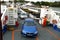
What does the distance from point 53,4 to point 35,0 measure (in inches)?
209

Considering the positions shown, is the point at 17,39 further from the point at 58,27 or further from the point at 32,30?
the point at 58,27

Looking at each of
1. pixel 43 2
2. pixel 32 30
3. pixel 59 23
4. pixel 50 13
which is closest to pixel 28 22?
pixel 32 30

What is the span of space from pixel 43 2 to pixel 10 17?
23589 mm

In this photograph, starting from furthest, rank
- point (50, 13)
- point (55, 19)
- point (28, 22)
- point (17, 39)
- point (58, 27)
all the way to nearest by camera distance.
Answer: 1. point (50, 13)
2. point (55, 19)
3. point (58, 27)
4. point (28, 22)
5. point (17, 39)

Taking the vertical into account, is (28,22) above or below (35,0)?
below

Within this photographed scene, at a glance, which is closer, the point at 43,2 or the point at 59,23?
the point at 59,23

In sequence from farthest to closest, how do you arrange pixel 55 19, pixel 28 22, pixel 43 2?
1. pixel 43 2
2. pixel 55 19
3. pixel 28 22

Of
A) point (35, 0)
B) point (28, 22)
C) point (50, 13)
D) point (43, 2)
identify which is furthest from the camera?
point (35, 0)

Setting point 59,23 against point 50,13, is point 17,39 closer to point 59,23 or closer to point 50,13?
point 59,23

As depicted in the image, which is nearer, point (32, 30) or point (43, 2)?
point (32, 30)

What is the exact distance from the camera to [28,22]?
455 inches

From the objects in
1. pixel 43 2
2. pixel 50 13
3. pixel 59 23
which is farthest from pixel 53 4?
pixel 59 23

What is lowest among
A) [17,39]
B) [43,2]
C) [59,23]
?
[17,39]

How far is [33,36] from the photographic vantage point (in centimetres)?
1030
